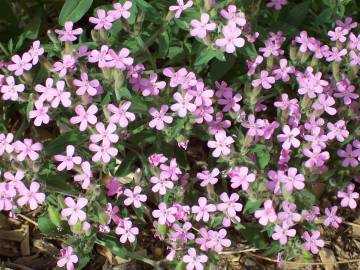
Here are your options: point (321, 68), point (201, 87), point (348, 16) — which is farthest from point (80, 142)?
point (348, 16)

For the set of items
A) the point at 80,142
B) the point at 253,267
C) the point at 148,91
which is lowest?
the point at 253,267

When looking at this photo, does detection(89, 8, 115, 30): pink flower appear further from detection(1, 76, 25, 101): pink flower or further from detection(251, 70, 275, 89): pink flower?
detection(251, 70, 275, 89): pink flower

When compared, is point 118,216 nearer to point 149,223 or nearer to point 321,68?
point 149,223

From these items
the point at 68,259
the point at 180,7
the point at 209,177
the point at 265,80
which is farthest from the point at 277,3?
the point at 68,259

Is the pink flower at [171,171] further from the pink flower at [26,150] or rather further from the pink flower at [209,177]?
the pink flower at [26,150]

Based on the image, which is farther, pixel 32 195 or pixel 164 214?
pixel 164 214

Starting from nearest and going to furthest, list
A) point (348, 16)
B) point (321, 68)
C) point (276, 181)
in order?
point (276, 181)
point (321, 68)
point (348, 16)

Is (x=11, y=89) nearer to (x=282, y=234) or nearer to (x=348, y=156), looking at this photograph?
(x=282, y=234)
